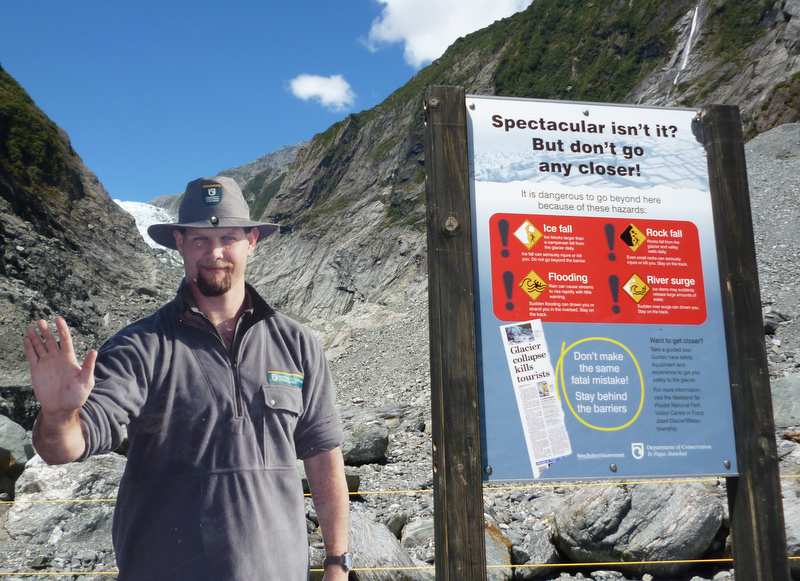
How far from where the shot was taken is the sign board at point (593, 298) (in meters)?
3.37

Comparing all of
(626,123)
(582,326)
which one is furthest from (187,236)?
(626,123)

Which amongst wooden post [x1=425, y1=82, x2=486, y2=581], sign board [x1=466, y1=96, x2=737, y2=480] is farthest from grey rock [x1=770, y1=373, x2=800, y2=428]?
wooden post [x1=425, y1=82, x2=486, y2=581]

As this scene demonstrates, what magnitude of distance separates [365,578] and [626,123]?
4358 mm

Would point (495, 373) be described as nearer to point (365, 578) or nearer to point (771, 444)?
point (771, 444)

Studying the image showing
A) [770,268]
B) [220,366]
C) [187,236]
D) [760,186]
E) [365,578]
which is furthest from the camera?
[760,186]

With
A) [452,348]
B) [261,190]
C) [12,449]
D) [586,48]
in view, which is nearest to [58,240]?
[12,449]

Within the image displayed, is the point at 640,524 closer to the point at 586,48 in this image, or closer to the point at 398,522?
the point at 398,522

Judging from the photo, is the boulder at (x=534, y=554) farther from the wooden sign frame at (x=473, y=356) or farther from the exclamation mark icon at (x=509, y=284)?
the exclamation mark icon at (x=509, y=284)

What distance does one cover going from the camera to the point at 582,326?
138 inches

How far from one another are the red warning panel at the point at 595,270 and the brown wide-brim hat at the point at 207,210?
1461mm

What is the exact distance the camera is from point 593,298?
354 centimetres

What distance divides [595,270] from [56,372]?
2740 millimetres

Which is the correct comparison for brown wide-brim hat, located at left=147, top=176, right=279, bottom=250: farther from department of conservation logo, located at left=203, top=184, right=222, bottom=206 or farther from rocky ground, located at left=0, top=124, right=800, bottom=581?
rocky ground, located at left=0, top=124, right=800, bottom=581

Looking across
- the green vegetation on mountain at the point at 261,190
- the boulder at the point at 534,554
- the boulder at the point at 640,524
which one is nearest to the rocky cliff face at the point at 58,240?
the boulder at the point at 534,554
